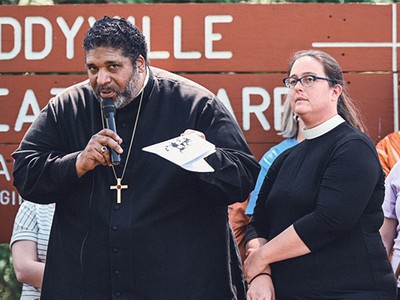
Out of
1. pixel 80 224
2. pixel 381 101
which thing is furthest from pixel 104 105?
pixel 381 101

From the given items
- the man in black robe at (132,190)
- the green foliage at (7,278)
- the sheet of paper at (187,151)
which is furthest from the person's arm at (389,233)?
the green foliage at (7,278)

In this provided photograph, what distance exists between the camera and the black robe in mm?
3096

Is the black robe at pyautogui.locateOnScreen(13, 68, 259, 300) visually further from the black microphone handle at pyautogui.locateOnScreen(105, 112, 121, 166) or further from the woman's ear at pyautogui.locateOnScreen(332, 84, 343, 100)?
the woman's ear at pyautogui.locateOnScreen(332, 84, 343, 100)

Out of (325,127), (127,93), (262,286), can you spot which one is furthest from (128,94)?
(262,286)

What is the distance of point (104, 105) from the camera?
10.1ft

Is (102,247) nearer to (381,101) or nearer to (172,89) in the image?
(172,89)

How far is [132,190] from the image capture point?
10.3ft

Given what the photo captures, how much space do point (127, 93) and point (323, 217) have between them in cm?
84

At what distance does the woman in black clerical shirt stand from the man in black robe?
0.62ft

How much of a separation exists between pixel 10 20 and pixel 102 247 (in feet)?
6.79

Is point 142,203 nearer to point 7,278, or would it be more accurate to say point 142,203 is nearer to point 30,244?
point 30,244

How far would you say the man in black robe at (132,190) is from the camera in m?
3.10

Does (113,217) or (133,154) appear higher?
(133,154)

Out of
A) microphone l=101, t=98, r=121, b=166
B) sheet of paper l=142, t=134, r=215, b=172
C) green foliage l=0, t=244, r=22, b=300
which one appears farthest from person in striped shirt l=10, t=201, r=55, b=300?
sheet of paper l=142, t=134, r=215, b=172
